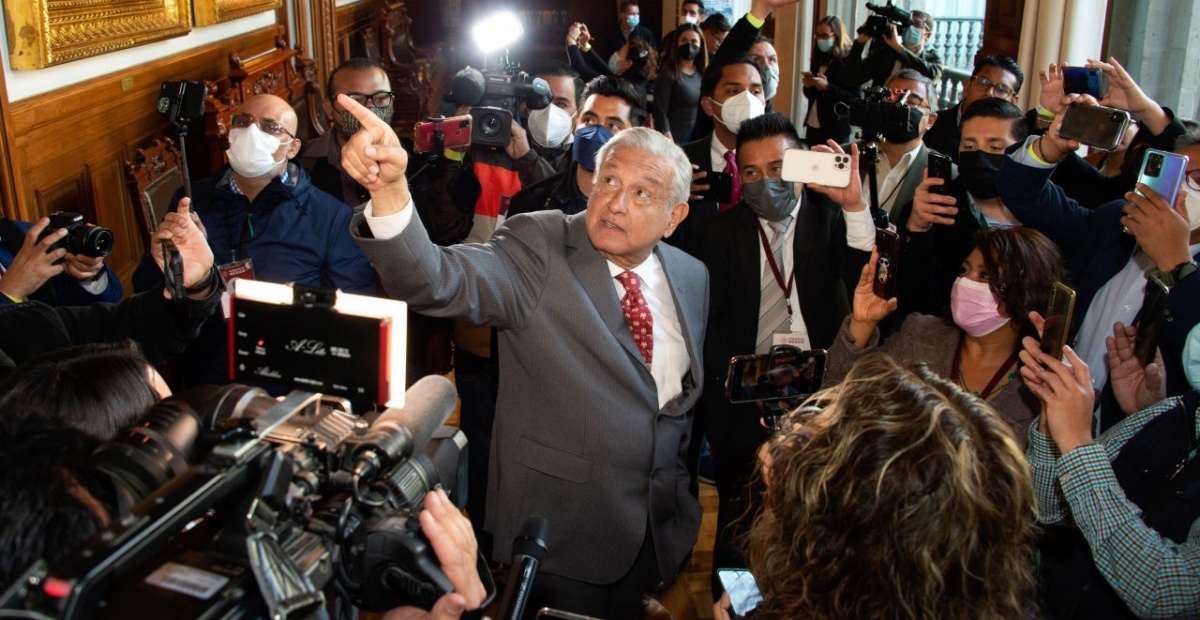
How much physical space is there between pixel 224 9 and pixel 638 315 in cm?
333

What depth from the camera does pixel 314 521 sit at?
3.88 feet

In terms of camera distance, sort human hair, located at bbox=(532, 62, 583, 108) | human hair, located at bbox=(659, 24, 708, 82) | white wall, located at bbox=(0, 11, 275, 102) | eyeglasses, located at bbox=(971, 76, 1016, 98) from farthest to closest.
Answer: human hair, located at bbox=(659, 24, 708, 82) → eyeglasses, located at bbox=(971, 76, 1016, 98) → human hair, located at bbox=(532, 62, 583, 108) → white wall, located at bbox=(0, 11, 275, 102)

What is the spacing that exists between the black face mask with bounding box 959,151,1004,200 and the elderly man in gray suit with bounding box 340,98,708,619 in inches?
49.3

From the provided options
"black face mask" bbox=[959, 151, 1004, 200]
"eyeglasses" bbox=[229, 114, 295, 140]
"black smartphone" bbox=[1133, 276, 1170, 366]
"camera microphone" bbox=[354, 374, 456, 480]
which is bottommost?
"black smartphone" bbox=[1133, 276, 1170, 366]

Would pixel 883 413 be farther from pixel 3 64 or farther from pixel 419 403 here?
pixel 3 64

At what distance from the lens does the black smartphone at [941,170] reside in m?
2.65

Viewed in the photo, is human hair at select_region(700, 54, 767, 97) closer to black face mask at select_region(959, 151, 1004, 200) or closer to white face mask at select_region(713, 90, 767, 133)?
white face mask at select_region(713, 90, 767, 133)

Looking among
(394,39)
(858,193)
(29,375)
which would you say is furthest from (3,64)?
(394,39)

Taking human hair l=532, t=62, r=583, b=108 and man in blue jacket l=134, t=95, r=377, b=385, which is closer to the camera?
man in blue jacket l=134, t=95, r=377, b=385

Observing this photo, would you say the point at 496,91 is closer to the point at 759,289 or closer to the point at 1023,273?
the point at 759,289

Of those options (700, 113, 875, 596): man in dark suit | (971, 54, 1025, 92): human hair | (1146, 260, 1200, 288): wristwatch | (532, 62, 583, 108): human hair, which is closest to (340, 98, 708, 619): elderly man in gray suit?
(700, 113, 875, 596): man in dark suit

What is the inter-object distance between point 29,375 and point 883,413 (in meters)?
1.20

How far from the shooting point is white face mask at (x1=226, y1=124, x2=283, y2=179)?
9.12 ft

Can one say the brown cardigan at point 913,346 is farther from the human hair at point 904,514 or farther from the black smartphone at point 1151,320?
the human hair at point 904,514
